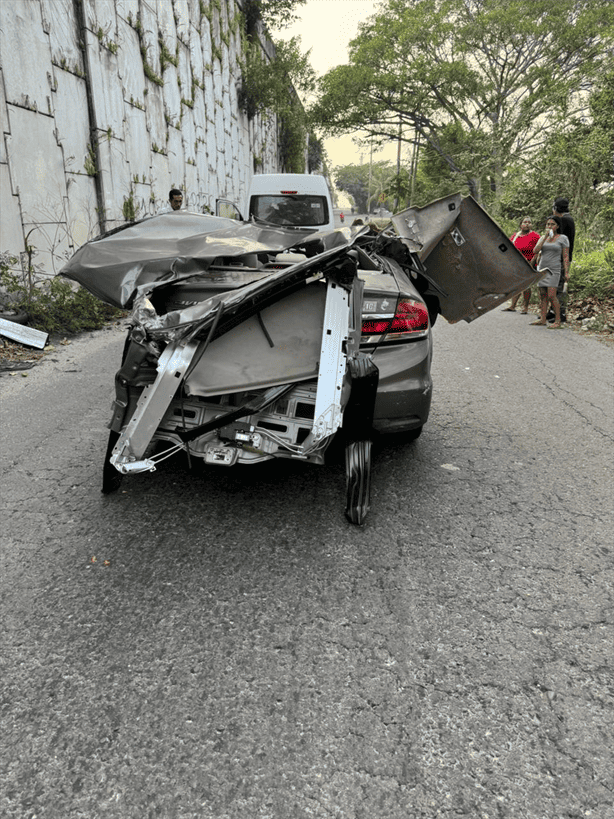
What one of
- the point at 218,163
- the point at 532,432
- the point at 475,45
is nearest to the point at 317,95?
the point at 475,45

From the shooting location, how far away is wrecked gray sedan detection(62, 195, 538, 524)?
2.85 meters

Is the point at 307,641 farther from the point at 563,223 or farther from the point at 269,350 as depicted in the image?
the point at 563,223

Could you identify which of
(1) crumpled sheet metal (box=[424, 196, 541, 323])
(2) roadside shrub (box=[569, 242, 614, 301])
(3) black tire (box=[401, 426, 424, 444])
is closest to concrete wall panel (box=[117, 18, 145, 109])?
(2) roadside shrub (box=[569, 242, 614, 301])

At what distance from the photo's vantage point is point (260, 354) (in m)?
2.98

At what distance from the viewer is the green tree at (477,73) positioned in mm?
28484

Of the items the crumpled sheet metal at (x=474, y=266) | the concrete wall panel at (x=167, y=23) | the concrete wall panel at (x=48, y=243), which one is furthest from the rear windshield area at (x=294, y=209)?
the crumpled sheet metal at (x=474, y=266)

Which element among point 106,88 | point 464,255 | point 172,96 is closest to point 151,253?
point 464,255

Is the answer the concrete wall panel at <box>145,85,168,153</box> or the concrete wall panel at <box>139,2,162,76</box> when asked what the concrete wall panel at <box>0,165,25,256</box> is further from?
the concrete wall panel at <box>139,2,162,76</box>

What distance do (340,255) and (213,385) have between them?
2.85 ft

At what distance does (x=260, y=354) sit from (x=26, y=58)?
8.65 meters

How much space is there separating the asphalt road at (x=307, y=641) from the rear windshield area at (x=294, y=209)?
928 centimetres

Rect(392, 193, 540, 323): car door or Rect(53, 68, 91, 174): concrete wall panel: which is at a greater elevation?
Rect(53, 68, 91, 174): concrete wall panel

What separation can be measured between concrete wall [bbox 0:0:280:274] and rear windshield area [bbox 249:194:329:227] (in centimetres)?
288

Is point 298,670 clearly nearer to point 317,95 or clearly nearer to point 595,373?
point 595,373
